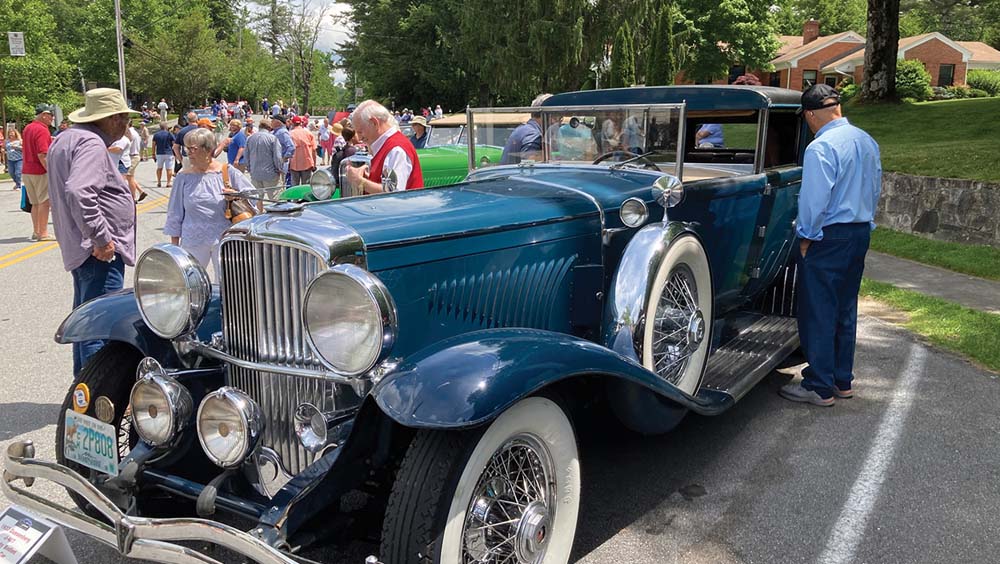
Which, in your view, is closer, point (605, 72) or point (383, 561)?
point (383, 561)

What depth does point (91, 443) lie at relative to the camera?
9.26 feet

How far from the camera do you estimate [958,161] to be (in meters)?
10.5

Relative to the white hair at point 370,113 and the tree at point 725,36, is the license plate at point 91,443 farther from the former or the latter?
the tree at point 725,36

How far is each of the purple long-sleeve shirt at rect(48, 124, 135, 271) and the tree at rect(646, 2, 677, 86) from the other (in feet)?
92.7

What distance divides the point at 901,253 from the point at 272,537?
902cm

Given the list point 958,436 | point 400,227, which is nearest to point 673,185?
point 400,227

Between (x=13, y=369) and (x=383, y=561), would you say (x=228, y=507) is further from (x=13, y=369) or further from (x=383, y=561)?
(x=13, y=369)

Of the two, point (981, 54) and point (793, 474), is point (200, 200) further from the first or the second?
point (981, 54)

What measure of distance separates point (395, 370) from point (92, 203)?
259cm

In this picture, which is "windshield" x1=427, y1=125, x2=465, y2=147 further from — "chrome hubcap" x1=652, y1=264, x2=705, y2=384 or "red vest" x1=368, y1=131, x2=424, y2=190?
"chrome hubcap" x1=652, y1=264, x2=705, y2=384

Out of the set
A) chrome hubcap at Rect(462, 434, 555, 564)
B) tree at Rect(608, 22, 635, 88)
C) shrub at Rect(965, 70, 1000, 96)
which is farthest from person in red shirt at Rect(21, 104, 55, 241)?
shrub at Rect(965, 70, 1000, 96)


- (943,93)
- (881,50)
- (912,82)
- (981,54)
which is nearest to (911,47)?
(981,54)

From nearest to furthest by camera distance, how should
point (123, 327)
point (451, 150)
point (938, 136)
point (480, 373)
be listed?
point (480, 373) → point (123, 327) → point (451, 150) → point (938, 136)

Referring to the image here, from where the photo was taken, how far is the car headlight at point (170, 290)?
297cm
